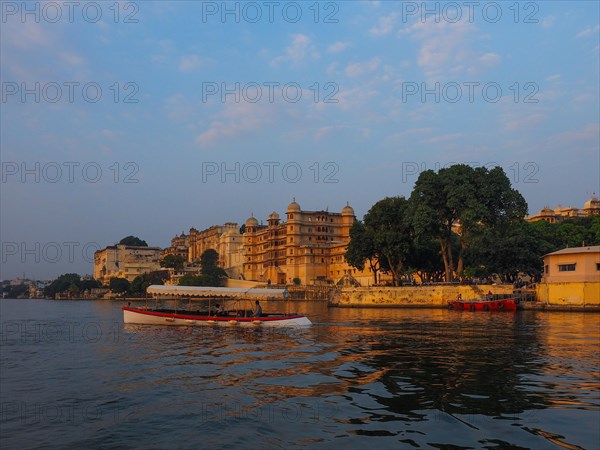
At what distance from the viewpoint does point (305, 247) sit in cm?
10175

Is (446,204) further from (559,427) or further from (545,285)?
(559,427)

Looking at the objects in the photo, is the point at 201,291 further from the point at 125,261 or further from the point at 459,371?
the point at 125,261

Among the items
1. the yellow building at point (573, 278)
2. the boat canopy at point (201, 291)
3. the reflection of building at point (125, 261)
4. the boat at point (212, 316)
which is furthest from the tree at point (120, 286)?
the yellow building at point (573, 278)

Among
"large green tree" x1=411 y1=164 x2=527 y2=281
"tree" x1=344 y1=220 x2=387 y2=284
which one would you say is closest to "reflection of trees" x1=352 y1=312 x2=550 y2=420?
"large green tree" x1=411 y1=164 x2=527 y2=281

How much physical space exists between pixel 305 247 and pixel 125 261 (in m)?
66.6

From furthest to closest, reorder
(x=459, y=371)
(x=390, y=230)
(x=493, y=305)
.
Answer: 1. (x=390, y=230)
2. (x=493, y=305)
3. (x=459, y=371)

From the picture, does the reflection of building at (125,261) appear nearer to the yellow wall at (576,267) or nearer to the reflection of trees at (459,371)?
the yellow wall at (576,267)

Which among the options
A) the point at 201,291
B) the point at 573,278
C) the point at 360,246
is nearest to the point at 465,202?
the point at 573,278

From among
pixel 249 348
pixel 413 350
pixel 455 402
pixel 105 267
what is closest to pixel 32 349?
pixel 249 348

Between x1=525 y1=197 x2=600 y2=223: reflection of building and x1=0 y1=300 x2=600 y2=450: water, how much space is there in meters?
88.6

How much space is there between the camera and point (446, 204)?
5581 centimetres

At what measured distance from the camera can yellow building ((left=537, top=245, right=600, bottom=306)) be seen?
144 feet

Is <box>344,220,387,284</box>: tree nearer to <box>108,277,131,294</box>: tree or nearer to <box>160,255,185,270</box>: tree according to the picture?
<box>160,255,185,270</box>: tree

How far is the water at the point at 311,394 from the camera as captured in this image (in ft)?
32.6
